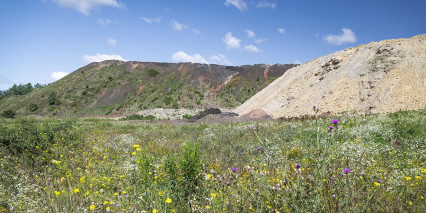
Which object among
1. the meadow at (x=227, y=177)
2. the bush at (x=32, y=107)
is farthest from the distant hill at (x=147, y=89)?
the meadow at (x=227, y=177)

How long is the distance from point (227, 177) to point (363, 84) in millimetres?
21847

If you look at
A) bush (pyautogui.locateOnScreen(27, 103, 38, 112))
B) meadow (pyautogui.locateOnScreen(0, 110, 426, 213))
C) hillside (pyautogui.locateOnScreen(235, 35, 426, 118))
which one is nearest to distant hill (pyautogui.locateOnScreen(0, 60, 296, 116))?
bush (pyautogui.locateOnScreen(27, 103, 38, 112))

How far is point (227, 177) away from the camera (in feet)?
13.3

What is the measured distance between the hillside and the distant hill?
22.4 m

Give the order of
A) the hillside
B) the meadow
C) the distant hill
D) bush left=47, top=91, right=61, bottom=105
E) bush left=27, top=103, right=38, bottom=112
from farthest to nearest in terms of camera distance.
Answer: bush left=47, top=91, right=61, bottom=105 < bush left=27, top=103, right=38, bottom=112 < the distant hill < the hillside < the meadow

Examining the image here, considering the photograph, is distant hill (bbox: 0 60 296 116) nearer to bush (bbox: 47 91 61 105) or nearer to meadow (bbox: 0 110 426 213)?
bush (bbox: 47 91 61 105)

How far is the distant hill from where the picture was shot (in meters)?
47.0

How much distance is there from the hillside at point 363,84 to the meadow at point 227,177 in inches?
347

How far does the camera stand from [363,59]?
23188mm

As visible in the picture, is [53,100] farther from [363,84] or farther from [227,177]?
[363,84]

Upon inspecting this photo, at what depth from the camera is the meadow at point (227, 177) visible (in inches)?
103

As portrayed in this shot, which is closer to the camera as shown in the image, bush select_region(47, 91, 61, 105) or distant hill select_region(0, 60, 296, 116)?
distant hill select_region(0, 60, 296, 116)

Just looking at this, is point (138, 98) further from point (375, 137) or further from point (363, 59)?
point (375, 137)

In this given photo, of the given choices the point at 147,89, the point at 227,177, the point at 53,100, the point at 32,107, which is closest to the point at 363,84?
the point at 227,177
